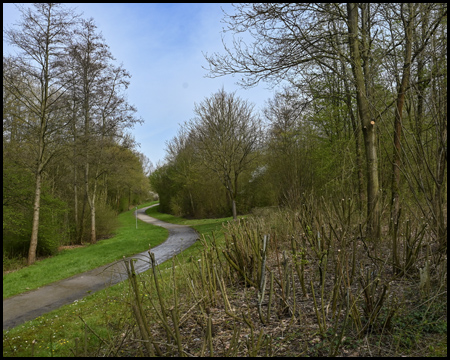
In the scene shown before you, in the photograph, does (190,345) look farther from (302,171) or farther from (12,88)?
(12,88)

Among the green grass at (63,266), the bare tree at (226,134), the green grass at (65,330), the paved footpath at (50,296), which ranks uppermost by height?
the bare tree at (226,134)

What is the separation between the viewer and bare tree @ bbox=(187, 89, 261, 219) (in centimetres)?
2022

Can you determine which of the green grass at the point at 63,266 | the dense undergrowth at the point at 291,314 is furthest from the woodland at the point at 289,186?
the green grass at the point at 63,266

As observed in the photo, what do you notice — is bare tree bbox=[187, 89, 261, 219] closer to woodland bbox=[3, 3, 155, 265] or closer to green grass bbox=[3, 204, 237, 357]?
woodland bbox=[3, 3, 155, 265]

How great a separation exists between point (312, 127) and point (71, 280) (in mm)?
11839

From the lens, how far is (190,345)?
346 centimetres

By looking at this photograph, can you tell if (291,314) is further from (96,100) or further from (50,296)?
(96,100)

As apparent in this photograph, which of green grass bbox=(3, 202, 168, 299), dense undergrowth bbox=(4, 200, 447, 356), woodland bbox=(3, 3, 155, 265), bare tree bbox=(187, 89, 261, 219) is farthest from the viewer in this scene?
bare tree bbox=(187, 89, 261, 219)

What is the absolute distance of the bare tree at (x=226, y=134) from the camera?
66.3 ft

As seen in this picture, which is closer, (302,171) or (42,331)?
(42,331)

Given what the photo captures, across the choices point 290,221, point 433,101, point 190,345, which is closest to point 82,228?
point 290,221

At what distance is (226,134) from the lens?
66.5 feet

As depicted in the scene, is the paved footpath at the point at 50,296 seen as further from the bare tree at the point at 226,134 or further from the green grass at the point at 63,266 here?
the bare tree at the point at 226,134

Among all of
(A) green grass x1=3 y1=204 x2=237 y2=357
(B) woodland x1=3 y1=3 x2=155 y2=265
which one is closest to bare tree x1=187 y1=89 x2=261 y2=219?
(B) woodland x1=3 y1=3 x2=155 y2=265
